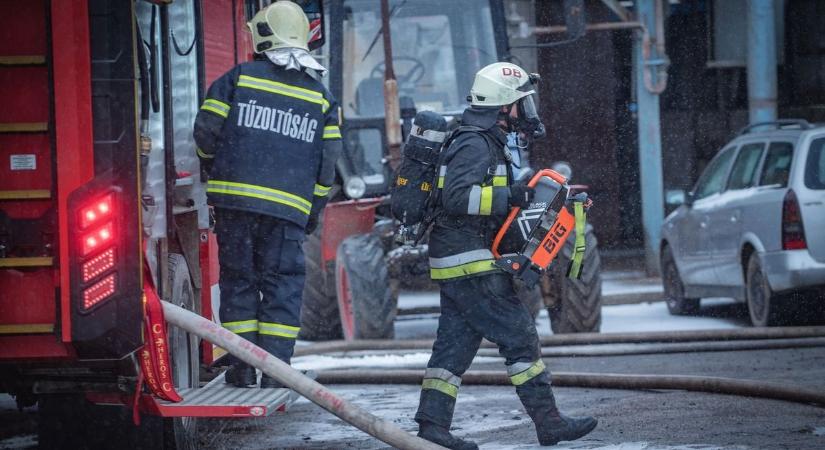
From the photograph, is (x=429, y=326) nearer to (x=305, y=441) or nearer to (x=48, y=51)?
(x=305, y=441)

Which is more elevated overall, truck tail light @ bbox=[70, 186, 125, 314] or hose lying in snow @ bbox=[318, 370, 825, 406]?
truck tail light @ bbox=[70, 186, 125, 314]

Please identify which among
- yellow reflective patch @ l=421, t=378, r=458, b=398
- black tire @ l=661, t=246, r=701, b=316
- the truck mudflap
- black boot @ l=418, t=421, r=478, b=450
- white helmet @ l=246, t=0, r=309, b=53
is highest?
white helmet @ l=246, t=0, r=309, b=53

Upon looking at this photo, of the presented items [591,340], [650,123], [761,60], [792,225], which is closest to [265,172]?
[591,340]

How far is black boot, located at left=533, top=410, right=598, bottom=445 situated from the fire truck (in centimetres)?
129

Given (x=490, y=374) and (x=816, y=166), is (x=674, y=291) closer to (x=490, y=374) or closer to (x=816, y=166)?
(x=816, y=166)

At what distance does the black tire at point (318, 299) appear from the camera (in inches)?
508

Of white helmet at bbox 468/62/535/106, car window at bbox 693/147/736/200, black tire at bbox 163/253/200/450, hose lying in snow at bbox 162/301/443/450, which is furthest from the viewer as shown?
car window at bbox 693/147/736/200

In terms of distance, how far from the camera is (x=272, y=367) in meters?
6.17

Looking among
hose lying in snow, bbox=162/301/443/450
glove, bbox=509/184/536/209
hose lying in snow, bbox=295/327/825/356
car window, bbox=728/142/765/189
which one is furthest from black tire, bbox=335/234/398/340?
hose lying in snow, bbox=162/301/443/450

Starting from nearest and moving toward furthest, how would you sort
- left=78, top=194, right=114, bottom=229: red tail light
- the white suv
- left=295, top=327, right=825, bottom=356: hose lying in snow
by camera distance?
left=78, top=194, right=114, bottom=229: red tail light, left=295, top=327, right=825, bottom=356: hose lying in snow, the white suv

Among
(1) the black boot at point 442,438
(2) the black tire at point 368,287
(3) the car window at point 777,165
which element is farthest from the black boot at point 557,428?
(3) the car window at point 777,165

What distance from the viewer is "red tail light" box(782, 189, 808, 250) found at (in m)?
11.6

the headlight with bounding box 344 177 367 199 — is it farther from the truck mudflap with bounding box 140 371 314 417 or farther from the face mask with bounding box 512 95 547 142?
the truck mudflap with bounding box 140 371 314 417

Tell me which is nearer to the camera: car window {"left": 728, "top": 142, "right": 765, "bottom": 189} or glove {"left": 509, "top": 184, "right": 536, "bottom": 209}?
glove {"left": 509, "top": 184, "right": 536, "bottom": 209}
